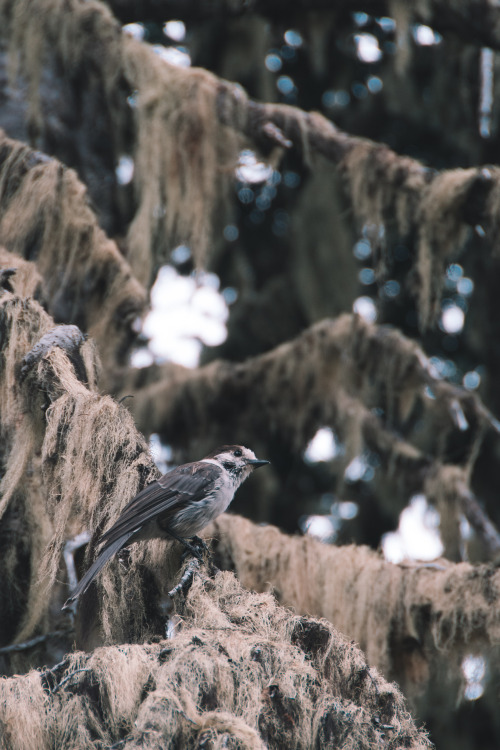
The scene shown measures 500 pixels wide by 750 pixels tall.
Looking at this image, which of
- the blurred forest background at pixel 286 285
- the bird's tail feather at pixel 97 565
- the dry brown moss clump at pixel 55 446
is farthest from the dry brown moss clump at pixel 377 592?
the bird's tail feather at pixel 97 565

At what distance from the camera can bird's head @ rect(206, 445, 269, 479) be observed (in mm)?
4090

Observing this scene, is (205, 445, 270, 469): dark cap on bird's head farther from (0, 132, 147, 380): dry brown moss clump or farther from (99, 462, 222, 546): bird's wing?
(0, 132, 147, 380): dry brown moss clump

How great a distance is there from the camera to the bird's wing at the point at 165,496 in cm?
269

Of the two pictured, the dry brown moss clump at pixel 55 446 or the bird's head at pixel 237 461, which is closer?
the dry brown moss clump at pixel 55 446

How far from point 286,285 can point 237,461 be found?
294cm

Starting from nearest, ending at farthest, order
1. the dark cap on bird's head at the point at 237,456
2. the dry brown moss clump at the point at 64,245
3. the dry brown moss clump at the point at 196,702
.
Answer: the dry brown moss clump at the point at 196,702 < the dry brown moss clump at the point at 64,245 < the dark cap on bird's head at the point at 237,456

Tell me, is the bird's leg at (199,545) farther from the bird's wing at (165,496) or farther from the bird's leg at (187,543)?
the bird's wing at (165,496)

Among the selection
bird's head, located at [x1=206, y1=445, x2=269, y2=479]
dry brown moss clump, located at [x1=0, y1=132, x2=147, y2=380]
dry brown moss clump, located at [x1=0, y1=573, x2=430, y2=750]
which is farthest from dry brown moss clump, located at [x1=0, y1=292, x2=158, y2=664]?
bird's head, located at [x1=206, y1=445, x2=269, y2=479]

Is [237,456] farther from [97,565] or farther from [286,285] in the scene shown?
[286,285]

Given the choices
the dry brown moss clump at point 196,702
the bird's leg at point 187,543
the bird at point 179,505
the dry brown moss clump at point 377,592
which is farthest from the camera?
the dry brown moss clump at point 377,592

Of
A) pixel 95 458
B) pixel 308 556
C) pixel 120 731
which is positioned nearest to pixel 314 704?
pixel 120 731

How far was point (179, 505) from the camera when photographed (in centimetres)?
334

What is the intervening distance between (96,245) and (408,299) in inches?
146

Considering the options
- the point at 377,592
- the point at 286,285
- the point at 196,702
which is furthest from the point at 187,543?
the point at 286,285
